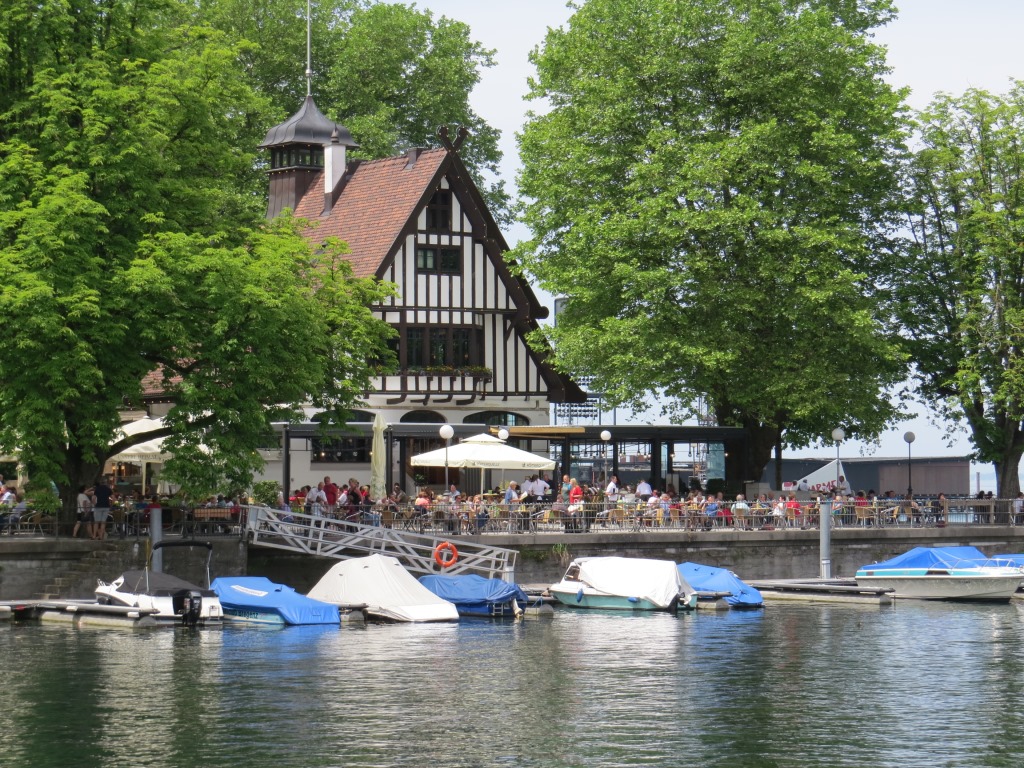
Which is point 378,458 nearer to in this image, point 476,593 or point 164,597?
point 476,593

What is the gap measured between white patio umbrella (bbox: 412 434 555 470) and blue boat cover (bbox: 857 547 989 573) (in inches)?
379

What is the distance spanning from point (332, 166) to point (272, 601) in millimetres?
26907

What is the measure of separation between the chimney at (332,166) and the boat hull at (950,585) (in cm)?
2468

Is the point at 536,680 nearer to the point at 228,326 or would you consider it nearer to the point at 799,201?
the point at 228,326

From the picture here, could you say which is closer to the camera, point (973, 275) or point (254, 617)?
point (254, 617)

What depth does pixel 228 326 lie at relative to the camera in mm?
41125

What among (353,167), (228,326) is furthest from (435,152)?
(228,326)

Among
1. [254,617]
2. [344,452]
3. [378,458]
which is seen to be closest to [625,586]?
[378,458]

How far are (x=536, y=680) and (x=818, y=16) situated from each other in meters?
30.0

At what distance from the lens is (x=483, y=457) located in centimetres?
4775

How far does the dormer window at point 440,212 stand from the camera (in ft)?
191

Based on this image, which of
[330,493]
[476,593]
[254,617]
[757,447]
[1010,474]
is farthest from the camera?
[1010,474]

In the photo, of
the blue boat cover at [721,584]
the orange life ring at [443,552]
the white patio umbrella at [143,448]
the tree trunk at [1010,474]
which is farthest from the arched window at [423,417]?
the tree trunk at [1010,474]

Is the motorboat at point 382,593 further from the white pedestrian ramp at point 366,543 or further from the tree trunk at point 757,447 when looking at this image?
the tree trunk at point 757,447
